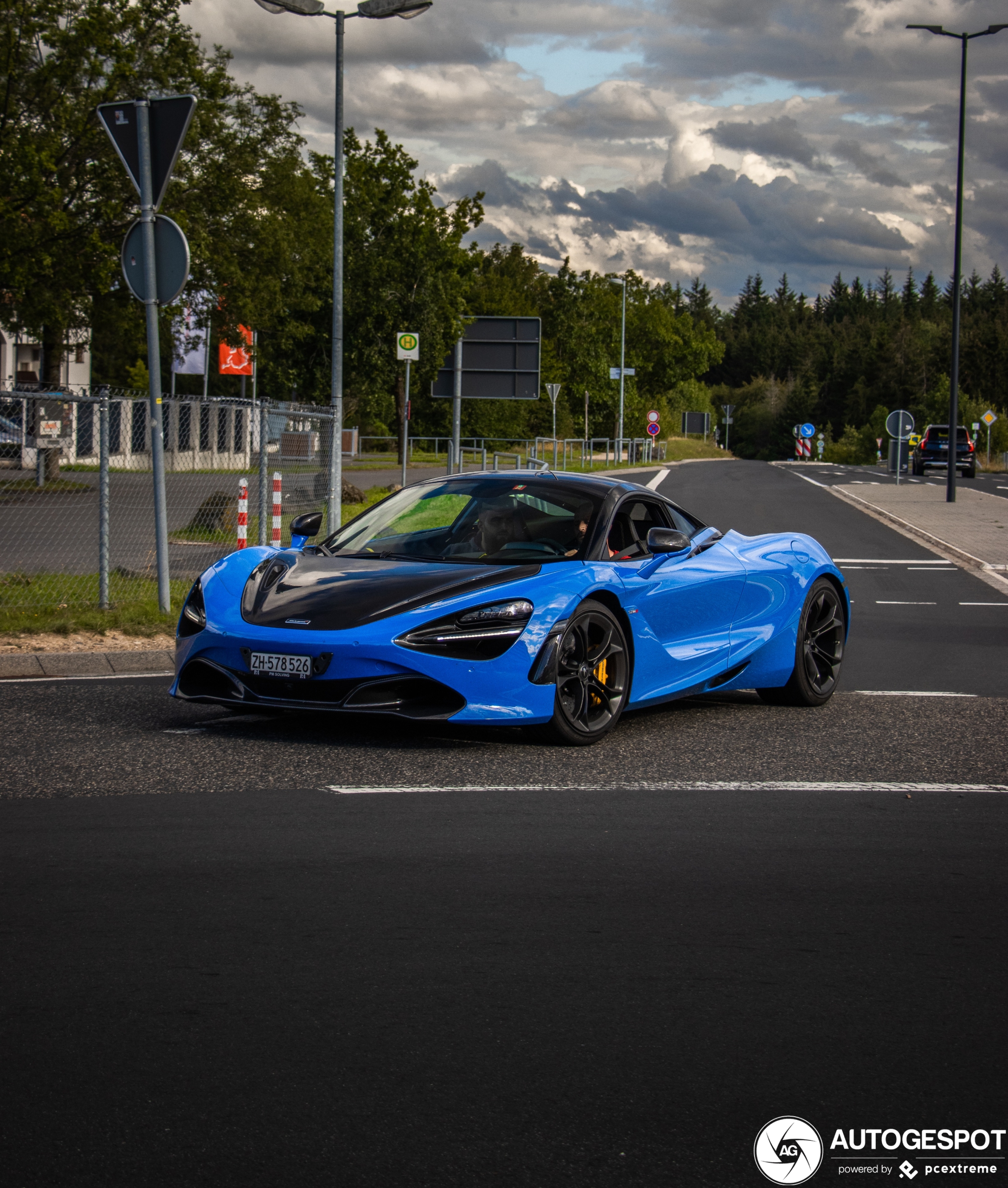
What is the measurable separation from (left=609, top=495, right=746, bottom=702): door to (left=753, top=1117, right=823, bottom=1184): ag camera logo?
13.7 feet

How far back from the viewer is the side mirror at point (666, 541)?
6.93 metres

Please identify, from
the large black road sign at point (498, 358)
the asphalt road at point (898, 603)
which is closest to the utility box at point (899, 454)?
the asphalt road at point (898, 603)

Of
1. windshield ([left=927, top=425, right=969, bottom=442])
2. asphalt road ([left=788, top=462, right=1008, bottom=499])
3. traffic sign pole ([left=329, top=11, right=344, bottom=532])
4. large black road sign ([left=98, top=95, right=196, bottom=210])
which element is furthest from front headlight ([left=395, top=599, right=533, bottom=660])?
windshield ([left=927, top=425, right=969, bottom=442])

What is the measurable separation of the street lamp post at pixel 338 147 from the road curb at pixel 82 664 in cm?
784

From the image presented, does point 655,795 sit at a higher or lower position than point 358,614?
lower

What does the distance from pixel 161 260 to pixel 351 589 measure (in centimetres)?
482

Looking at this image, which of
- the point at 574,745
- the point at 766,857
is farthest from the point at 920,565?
the point at 766,857

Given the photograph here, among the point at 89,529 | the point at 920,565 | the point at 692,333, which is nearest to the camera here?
the point at 89,529

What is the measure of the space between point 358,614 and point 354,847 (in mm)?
1699

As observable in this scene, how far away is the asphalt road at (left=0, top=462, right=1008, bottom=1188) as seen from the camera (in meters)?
2.77

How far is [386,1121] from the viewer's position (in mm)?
2797

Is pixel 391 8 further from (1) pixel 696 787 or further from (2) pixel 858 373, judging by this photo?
(2) pixel 858 373

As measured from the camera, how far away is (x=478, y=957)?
12.3 ft

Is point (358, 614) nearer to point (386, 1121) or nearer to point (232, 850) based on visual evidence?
point (232, 850)
